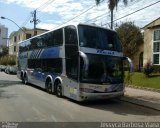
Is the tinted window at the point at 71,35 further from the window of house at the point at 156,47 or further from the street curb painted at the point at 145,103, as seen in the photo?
the window of house at the point at 156,47

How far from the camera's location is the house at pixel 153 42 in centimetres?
3762

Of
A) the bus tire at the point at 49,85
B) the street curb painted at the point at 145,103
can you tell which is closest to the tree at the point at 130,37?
the bus tire at the point at 49,85

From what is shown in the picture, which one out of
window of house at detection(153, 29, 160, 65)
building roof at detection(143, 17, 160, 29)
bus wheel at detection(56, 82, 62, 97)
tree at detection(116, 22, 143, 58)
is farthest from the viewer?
tree at detection(116, 22, 143, 58)

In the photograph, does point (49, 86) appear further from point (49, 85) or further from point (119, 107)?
point (119, 107)

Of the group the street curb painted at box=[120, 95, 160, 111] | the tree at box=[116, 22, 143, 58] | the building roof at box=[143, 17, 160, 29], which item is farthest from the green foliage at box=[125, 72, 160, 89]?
the tree at box=[116, 22, 143, 58]

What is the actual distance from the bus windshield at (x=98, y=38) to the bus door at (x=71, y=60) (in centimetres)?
39

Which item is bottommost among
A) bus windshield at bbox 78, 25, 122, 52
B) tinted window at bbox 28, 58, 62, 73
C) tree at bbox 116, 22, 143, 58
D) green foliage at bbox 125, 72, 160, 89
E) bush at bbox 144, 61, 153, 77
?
green foliage at bbox 125, 72, 160, 89

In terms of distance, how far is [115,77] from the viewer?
1716cm

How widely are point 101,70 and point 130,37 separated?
2965cm

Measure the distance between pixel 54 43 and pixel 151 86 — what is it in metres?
8.20

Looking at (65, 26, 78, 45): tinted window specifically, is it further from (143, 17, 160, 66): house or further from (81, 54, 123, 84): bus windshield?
(143, 17, 160, 66): house

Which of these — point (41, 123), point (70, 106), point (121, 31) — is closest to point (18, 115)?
point (41, 123)

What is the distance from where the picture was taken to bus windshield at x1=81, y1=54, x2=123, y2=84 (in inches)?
641

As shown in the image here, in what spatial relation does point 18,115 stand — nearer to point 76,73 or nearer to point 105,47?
point 76,73
